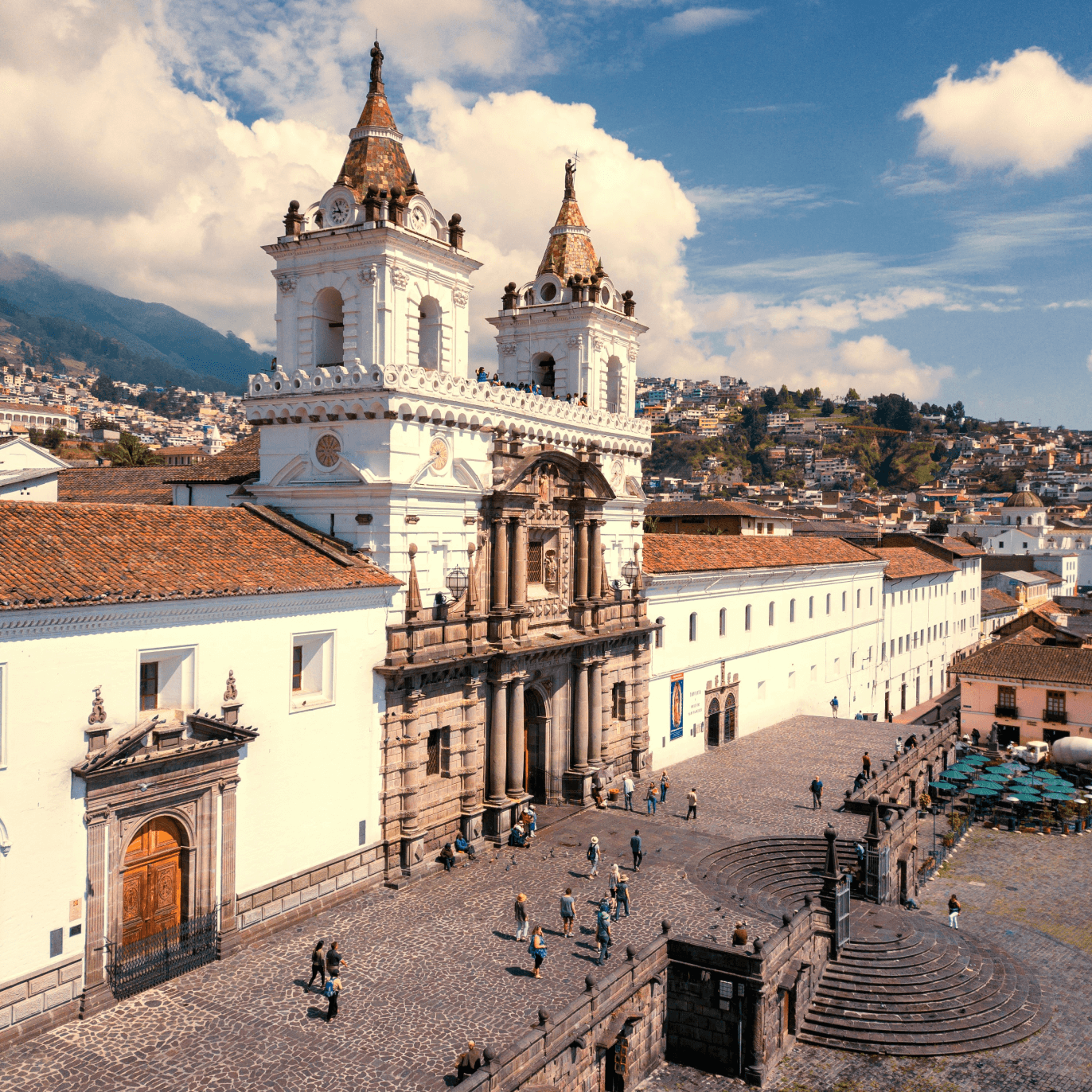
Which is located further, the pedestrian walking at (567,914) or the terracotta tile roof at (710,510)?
the terracotta tile roof at (710,510)

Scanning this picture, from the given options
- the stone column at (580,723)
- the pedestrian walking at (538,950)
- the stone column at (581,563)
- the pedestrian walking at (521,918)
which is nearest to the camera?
the pedestrian walking at (538,950)

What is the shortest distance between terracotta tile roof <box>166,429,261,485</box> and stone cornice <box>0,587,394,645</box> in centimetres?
1224

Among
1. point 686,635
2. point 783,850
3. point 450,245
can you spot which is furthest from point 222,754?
point 686,635

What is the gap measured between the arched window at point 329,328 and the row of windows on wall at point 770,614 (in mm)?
18803

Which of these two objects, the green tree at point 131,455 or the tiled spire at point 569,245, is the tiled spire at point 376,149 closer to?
the tiled spire at point 569,245

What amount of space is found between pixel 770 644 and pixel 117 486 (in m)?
35.8

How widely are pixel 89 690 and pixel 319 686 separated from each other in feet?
23.8

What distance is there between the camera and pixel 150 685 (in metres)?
22.3

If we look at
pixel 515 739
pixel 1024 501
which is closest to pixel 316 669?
pixel 515 739

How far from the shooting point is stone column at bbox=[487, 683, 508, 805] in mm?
32656

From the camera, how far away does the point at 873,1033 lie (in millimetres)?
25547

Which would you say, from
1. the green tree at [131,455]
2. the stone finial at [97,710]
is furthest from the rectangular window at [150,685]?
the green tree at [131,455]

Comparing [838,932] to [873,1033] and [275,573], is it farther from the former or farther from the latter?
[275,573]

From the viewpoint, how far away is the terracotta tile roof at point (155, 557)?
2022cm
